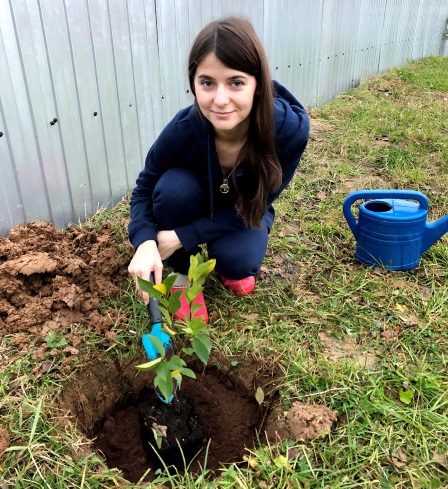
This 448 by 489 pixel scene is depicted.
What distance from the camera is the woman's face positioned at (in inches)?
60.3

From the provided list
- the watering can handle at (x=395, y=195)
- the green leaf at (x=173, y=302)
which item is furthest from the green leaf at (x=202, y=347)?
the watering can handle at (x=395, y=195)

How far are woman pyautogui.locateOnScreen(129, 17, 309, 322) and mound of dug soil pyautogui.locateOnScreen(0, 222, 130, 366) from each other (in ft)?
1.09

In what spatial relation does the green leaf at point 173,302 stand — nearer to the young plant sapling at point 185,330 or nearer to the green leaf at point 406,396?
the young plant sapling at point 185,330

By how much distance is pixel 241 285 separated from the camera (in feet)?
7.11

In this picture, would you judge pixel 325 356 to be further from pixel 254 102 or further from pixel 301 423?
pixel 254 102


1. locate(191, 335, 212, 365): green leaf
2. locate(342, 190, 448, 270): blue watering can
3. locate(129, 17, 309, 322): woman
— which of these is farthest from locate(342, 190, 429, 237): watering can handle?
locate(191, 335, 212, 365): green leaf

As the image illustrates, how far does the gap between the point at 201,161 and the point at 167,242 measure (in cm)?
37

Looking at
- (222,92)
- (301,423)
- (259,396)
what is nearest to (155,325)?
(259,396)

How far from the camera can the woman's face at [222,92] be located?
60.3 inches

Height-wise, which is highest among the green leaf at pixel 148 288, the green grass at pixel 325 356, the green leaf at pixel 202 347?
the green leaf at pixel 148 288

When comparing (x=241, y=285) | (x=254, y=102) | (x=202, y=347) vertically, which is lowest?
(x=241, y=285)

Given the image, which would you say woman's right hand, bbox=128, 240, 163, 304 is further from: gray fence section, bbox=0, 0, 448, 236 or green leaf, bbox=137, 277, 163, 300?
gray fence section, bbox=0, 0, 448, 236

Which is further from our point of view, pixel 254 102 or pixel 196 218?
pixel 196 218

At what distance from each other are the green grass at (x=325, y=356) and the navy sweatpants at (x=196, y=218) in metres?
0.19
